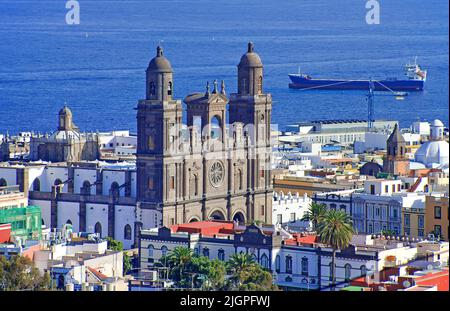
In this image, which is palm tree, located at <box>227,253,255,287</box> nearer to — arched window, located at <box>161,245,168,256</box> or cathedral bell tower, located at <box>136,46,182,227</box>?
arched window, located at <box>161,245,168,256</box>

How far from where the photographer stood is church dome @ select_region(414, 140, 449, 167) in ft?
207

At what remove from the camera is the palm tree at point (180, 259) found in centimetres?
4347

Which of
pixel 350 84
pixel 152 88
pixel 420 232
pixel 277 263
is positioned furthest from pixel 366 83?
pixel 277 263

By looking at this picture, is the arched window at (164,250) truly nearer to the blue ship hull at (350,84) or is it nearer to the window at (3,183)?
the window at (3,183)

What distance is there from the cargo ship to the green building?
80.8 metres

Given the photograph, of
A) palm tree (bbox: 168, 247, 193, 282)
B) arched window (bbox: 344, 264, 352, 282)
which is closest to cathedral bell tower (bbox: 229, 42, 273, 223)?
palm tree (bbox: 168, 247, 193, 282)

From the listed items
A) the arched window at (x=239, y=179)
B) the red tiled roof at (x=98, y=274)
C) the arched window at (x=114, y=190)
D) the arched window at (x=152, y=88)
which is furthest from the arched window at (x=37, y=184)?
the red tiled roof at (x=98, y=274)

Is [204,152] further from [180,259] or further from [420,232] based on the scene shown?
[180,259]

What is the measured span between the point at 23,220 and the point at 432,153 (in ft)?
58.1

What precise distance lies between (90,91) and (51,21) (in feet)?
198

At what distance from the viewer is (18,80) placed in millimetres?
130250
